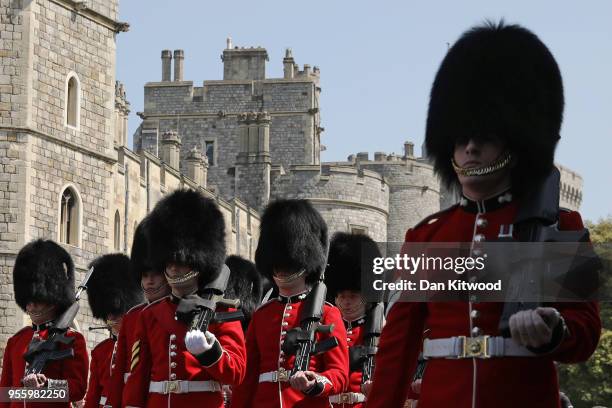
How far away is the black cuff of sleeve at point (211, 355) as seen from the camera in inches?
321

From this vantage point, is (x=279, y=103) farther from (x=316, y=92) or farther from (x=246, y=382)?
(x=246, y=382)

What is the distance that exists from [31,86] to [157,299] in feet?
60.5

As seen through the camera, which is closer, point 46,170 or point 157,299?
point 157,299

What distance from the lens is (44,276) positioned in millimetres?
12797

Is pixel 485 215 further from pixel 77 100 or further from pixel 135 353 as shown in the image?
pixel 77 100

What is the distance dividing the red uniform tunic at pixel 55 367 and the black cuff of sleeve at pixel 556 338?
6520 millimetres

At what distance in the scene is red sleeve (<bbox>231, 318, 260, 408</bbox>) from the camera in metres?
9.41

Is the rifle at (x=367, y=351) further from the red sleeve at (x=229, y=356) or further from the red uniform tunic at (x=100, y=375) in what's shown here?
the red sleeve at (x=229, y=356)

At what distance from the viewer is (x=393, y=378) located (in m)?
5.66

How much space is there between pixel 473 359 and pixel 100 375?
684 cm

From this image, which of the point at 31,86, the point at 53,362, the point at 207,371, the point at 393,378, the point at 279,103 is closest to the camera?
the point at 393,378

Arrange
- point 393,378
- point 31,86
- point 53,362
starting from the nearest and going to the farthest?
point 393,378
point 53,362
point 31,86

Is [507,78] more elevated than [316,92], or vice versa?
[316,92]

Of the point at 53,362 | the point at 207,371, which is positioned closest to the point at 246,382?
the point at 207,371
